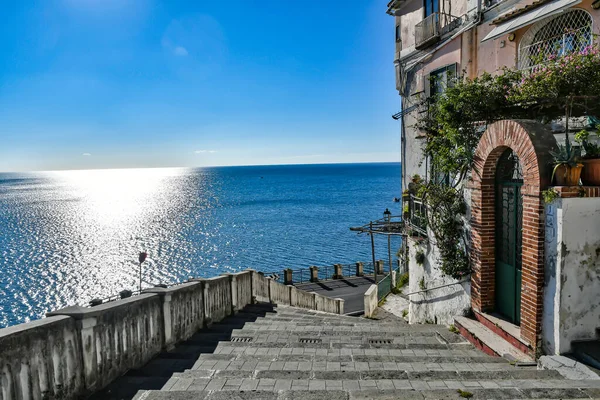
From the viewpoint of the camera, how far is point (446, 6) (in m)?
16.3

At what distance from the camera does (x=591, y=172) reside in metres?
5.32

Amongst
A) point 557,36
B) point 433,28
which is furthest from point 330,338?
point 433,28

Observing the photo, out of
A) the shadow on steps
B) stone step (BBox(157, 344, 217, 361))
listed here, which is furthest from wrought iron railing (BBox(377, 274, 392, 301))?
stone step (BBox(157, 344, 217, 361))

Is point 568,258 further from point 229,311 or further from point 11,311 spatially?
point 11,311

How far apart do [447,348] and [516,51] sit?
1061 cm

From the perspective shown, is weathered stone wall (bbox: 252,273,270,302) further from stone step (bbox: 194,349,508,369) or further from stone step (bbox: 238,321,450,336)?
stone step (bbox: 194,349,508,369)

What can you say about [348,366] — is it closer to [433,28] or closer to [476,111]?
[476,111]

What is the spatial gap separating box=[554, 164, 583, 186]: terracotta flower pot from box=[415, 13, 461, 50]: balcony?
12467 mm

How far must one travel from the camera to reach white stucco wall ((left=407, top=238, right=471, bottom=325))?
27.2 feet

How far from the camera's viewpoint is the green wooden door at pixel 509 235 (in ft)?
21.9

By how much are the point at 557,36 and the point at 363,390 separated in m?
11.9

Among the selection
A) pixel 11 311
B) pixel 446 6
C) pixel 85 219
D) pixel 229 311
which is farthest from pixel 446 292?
pixel 85 219

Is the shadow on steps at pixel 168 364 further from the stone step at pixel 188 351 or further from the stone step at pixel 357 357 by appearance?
the stone step at pixel 357 357

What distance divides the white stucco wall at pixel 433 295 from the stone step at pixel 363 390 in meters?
3.90
